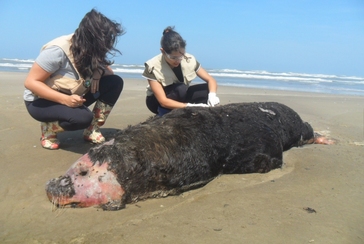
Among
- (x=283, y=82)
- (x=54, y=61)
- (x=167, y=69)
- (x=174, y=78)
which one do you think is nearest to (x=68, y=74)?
(x=54, y=61)

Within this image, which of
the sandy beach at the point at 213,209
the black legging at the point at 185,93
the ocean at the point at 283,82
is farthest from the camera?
the ocean at the point at 283,82

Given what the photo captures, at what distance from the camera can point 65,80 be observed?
391cm

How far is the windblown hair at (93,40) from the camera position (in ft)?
12.2

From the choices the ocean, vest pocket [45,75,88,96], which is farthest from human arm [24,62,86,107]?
the ocean

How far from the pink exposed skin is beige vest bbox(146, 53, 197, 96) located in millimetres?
2214

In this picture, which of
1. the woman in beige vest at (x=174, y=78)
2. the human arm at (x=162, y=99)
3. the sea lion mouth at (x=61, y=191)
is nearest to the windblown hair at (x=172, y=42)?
the woman in beige vest at (x=174, y=78)

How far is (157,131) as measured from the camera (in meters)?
3.23

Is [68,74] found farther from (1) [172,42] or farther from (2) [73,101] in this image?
(1) [172,42]

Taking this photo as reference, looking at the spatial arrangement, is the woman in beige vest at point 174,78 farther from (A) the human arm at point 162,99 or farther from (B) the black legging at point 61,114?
(B) the black legging at point 61,114

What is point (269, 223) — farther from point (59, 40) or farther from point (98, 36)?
point (59, 40)

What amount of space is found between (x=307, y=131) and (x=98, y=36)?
3171mm

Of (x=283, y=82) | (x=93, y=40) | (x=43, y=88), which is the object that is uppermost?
(x=93, y=40)

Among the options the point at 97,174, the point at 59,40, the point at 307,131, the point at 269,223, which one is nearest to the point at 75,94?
the point at 59,40

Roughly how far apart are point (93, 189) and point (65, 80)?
1.64 metres
